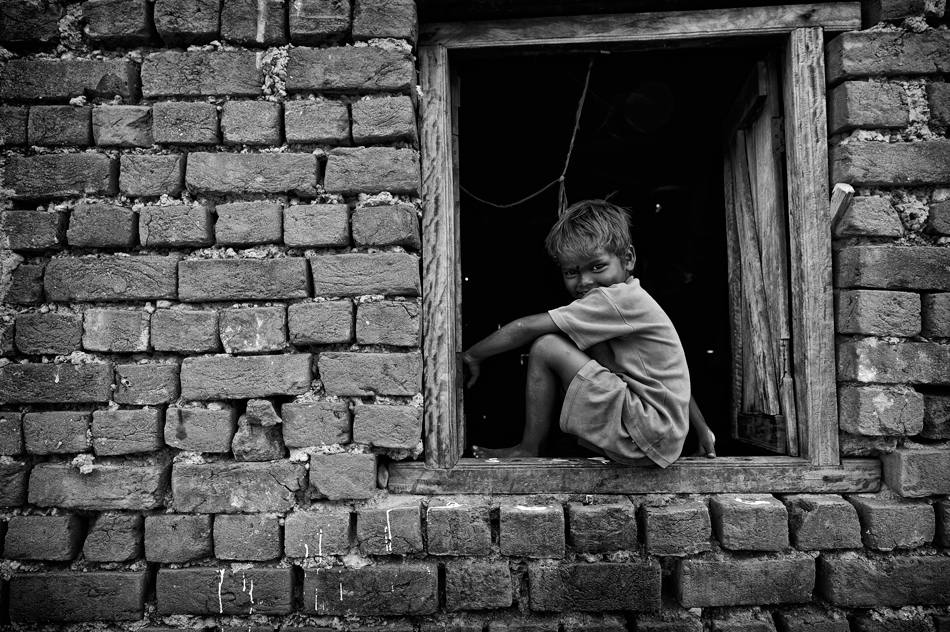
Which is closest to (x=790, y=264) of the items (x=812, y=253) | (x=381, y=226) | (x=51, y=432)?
(x=812, y=253)

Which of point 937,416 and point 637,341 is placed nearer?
point 937,416

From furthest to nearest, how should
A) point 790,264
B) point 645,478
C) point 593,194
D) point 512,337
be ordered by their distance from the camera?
point 593,194 → point 512,337 → point 790,264 → point 645,478

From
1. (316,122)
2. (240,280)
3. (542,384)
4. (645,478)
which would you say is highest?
(316,122)

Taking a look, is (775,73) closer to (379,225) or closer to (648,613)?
(379,225)

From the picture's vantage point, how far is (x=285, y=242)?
178 cm

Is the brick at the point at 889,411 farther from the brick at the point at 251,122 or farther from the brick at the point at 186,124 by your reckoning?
the brick at the point at 186,124

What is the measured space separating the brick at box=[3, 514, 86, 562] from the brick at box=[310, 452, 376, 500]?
766mm

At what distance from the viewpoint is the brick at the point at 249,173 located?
179 centimetres

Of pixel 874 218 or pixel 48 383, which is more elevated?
pixel 874 218

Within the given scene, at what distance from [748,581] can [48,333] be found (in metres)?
2.30

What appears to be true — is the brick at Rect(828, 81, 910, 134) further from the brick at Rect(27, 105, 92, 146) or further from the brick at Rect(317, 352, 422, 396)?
the brick at Rect(27, 105, 92, 146)

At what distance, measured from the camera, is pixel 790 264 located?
2012mm

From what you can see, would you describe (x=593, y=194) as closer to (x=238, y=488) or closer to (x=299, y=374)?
(x=299, y=374)

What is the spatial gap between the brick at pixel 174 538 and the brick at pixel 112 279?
0.69 meters
